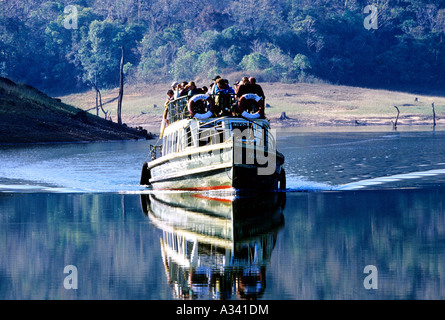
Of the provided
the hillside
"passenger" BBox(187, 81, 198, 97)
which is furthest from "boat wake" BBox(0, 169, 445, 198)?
the hillside

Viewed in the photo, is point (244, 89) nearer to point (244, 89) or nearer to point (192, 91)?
point (244, 89)

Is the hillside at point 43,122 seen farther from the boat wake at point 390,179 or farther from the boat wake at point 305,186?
the boat wake at point 390,179

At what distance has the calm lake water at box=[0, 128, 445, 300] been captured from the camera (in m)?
16.2

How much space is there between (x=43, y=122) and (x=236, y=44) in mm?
84831

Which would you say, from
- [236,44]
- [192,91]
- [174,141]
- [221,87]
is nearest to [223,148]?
[221,87]

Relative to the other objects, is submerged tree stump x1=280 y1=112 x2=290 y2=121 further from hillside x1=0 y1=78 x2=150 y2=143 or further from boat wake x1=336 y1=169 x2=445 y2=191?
boat wake x1=336 y1=169 x2=445 y2=191

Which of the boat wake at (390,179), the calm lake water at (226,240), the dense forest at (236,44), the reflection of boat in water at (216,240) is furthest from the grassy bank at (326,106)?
the reflection of boat in water at (216,240)

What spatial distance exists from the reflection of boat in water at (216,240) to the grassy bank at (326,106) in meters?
81.3

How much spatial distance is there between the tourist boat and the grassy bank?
78.3m

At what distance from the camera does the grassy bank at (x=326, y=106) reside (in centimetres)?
11212

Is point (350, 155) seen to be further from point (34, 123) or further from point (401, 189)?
point (34, 123)

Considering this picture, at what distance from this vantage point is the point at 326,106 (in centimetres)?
11656

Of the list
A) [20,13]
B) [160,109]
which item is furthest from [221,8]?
[160,109]

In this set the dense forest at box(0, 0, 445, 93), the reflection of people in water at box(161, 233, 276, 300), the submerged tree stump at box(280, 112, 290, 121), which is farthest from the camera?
the dense forest at box(0, 0, 445, 93)
